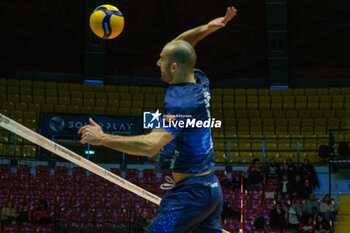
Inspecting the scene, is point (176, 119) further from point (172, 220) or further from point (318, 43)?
point (318, 43)

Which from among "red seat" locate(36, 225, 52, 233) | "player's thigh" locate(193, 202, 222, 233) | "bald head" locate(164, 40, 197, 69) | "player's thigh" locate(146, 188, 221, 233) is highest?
"bald head" locate(164, 40, 197, 69)

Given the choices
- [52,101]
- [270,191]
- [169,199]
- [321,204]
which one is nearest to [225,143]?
[270,191]

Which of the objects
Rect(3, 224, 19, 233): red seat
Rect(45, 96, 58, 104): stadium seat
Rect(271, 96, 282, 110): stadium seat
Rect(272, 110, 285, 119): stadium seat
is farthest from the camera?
Rect(271, 96, 282, 110): stadium seat

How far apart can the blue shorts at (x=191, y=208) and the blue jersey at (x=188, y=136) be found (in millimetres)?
112

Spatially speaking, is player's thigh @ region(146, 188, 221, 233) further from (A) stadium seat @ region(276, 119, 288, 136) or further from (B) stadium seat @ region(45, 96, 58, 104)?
(B) stadium seat @ region(45, 96, 58, 104)

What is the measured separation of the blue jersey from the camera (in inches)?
147

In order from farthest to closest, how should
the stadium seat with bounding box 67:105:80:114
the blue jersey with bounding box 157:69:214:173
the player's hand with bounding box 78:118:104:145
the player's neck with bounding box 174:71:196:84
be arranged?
1. the stadium seat with bounding box 67:105:80:114
2. the player's neck with bounding box 174:71:196:84
3. the blue jersey with bounding box 157:69:214:173
4. the player's hand with bounding box 78:118:104:145

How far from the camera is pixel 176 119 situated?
3.66 meters

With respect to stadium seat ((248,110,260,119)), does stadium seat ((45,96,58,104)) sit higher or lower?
higher

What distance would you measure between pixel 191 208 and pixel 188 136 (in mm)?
523

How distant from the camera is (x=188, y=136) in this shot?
382 centimetres

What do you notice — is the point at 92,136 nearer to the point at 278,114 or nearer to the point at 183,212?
the point at 183,212

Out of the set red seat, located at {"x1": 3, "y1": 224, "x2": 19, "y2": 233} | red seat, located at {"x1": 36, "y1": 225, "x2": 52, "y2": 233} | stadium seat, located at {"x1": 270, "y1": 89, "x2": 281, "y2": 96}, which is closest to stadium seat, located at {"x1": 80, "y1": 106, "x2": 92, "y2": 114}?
stadium seat, located at {"x1": 270, "y1": 89, "x2": 281, "y2": 96}

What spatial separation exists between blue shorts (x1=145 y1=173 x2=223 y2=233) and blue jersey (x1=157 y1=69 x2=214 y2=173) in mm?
112
